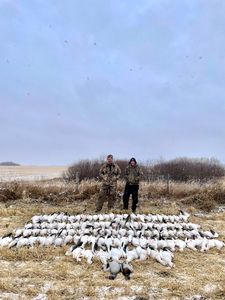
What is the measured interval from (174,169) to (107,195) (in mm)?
19067

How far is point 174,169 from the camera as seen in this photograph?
34625 millimetres

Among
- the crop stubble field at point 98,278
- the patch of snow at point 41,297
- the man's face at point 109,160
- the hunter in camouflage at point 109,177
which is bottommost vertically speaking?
the patch of snow at point 41,297

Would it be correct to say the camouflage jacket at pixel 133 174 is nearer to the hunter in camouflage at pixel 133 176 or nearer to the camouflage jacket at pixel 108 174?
the hunter in camouflage at pixel 133 176

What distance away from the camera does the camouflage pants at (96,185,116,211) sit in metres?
16.0

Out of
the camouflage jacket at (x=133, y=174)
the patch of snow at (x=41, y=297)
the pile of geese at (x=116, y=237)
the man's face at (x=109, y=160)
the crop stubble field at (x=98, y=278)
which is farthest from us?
the camouflage jacket at (x=133, y=174)

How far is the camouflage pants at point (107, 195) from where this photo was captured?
16016mm

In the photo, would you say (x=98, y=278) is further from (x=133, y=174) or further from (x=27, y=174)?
(x=27, y=174)

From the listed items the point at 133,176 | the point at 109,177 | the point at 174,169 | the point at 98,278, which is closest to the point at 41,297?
the point at 98,278

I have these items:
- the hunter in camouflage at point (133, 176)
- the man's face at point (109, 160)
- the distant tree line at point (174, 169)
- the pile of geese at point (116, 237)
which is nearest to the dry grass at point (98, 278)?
the pile of geese at point (116, 237)

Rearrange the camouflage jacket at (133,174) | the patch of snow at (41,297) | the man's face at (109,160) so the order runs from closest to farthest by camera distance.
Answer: the patch of snow at (41,297), the man's face at (109,160), the camouflage jacket at (133,174)

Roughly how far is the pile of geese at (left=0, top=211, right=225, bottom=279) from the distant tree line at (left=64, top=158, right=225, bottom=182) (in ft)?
53.4

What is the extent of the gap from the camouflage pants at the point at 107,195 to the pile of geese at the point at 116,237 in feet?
5.75

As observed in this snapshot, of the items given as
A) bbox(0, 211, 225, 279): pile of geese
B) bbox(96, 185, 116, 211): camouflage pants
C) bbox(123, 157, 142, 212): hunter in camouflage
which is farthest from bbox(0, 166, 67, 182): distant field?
bbox(0, 211, 225, 279): pile of geese

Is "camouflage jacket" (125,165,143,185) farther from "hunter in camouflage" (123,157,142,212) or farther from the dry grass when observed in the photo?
the dry grass
